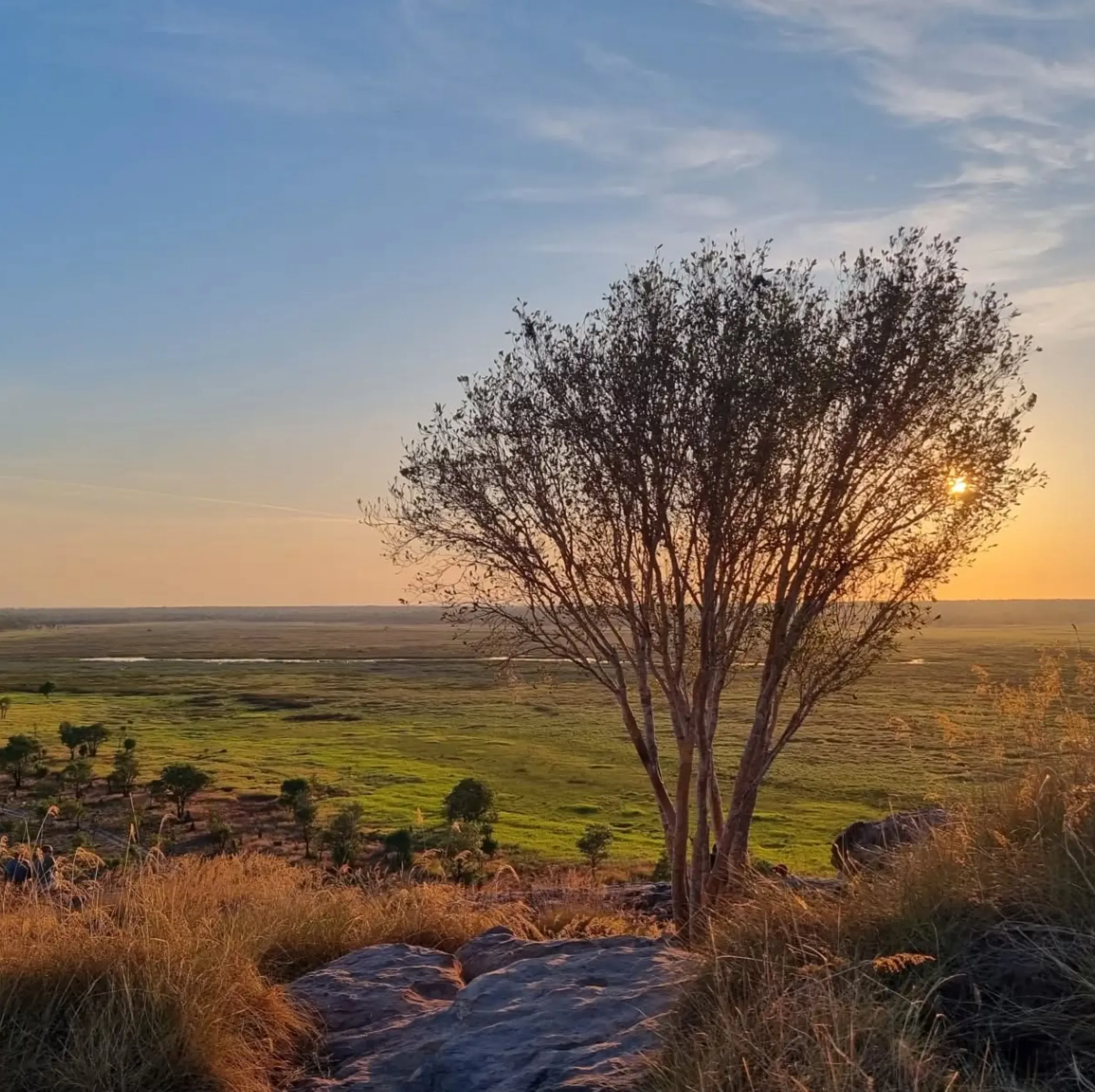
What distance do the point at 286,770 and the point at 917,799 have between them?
60.2m

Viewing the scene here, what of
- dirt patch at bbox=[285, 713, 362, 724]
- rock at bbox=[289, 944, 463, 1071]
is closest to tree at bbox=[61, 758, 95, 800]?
dirt patch at bbox=[285, 713, 362, 724]

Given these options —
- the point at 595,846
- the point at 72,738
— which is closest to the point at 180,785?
the point at 72,738

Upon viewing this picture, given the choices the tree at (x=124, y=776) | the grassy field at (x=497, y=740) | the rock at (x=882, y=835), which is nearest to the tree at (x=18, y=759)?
the grassy field at (x=497, y=740)

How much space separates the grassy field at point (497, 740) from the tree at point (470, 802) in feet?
4.51

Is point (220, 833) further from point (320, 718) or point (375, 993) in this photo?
point (320, 718)

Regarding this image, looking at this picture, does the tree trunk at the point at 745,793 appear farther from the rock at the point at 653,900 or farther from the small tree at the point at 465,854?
the small tree at the point at 465,854

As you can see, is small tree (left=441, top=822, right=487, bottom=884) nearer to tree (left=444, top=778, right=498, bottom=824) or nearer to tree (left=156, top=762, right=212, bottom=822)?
tree (left=444, top=778, right=498, bottom=824)

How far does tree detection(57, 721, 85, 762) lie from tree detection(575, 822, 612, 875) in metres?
39.3

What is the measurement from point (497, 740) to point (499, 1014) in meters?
77.9

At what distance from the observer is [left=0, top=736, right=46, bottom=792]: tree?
58562 millimetres

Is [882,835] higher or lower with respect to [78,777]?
higher

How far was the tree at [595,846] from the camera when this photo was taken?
4197 cm

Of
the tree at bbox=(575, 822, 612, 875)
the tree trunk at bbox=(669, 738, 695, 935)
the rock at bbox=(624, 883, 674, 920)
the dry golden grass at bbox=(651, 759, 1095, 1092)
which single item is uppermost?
the dry golden grass at bbox=(651, 759, 1095, 1092)

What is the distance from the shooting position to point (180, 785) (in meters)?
52.1
